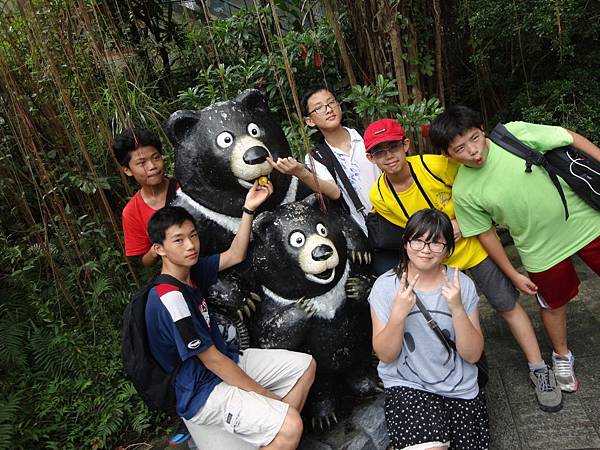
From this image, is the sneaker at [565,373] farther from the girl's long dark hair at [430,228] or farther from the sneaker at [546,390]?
the girl's long dark hair at [430,228]

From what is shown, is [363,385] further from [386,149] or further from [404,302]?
[386,149]

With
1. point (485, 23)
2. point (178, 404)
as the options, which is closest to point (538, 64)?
point (485, 23)

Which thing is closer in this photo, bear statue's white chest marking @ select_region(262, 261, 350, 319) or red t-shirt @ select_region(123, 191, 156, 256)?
bear statue's white chest marking @ select_region(262, 261, 350, 319)

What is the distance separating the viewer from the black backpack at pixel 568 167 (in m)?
2.08

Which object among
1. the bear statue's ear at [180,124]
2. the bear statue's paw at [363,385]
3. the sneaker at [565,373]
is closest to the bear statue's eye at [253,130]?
the bear statue's ear at [180,124]

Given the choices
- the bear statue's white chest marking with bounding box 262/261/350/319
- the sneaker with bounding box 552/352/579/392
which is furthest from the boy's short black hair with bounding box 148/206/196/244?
the sneaker with bounding box 552/352/579/392

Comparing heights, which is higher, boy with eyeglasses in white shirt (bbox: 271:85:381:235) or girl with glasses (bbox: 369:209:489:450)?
boy with eyeglasses in white shirt (bbox: 271:85:381:235)

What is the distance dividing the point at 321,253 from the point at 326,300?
0.84 ft

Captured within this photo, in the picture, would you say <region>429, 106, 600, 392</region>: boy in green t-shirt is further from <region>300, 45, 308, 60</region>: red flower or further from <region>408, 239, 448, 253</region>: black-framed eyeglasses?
<region>300, 45, 308, 60</region>: red flower

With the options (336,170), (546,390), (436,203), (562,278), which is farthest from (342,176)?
(546,390)

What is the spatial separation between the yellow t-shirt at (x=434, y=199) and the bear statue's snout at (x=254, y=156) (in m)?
0.54

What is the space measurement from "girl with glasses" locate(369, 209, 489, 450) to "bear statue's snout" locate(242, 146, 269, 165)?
0.69 m

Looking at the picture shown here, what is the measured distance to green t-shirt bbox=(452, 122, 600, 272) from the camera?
2105 mm

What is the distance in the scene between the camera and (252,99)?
237 centimetres
